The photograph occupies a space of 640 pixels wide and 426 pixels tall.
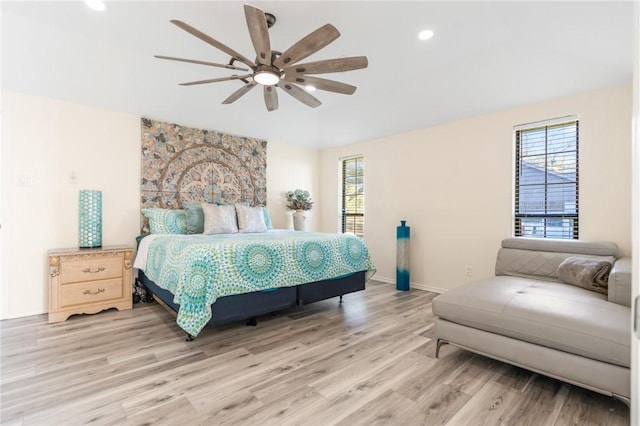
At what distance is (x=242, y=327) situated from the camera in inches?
118

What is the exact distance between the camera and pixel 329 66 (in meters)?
2.15

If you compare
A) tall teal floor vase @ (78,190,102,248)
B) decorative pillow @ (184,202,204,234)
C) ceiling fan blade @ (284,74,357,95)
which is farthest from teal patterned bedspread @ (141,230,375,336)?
ceiling fan blade @ (284,74,357,95)

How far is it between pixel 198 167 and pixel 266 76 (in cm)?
275

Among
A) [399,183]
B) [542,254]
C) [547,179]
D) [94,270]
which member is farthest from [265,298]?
[547,179]

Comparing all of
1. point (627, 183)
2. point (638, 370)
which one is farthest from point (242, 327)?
point (627, 183)

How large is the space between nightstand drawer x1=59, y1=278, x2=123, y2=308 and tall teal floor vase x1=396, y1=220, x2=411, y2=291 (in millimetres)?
3641

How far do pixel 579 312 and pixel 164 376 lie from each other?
276 centimetres

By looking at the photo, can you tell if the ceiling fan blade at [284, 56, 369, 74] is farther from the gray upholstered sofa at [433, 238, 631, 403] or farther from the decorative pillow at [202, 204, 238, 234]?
the decorative pillow at [202, 204, 238, 234]

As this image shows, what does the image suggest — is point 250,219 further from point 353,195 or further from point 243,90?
point 353,195

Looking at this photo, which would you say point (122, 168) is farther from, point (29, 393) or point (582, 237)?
point (582, 237)

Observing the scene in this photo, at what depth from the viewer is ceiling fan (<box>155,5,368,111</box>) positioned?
5.88 ft

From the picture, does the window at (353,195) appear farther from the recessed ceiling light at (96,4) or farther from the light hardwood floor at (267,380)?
the recessed ceiling light at (96,4)

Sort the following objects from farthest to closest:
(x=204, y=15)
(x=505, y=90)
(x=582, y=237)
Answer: (x=505, y=90) → (x=582, y=237) → (x=204, y=15)

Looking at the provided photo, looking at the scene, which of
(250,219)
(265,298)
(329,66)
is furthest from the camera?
(250,219)
